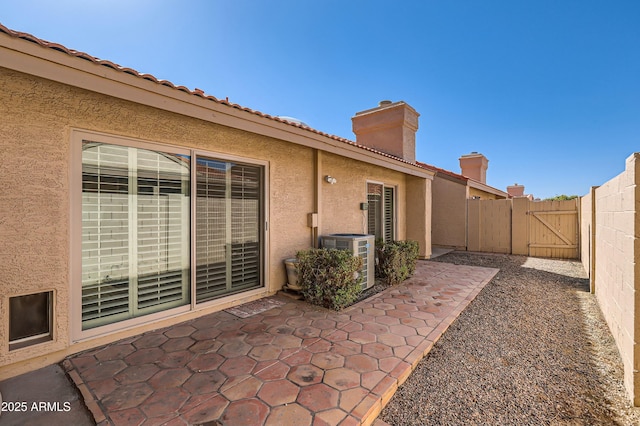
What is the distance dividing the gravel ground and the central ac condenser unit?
2.02 m

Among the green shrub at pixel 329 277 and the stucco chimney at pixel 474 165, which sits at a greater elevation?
the stucco chimney at pixel 474 165

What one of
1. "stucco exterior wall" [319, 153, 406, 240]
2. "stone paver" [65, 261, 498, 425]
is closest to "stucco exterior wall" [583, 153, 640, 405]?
"stone paver" [65, 261, 498, 425]

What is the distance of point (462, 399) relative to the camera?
2643mm

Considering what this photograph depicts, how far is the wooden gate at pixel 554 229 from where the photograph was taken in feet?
34.6

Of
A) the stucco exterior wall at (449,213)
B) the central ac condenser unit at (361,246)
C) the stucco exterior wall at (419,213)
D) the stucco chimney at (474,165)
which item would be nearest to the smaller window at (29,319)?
the central ac condenser unit at (361,246)

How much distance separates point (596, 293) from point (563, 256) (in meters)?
6.27

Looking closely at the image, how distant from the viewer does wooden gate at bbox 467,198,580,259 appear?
1064cm

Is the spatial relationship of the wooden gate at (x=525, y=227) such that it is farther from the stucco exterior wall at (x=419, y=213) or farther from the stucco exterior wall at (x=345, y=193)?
the stucco exterior wall at (x=345, y=193)

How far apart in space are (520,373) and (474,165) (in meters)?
21.6

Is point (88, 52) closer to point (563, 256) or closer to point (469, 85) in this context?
point (563, 256)

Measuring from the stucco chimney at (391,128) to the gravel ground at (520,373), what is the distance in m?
8.36

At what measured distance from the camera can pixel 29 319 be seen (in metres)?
3.16

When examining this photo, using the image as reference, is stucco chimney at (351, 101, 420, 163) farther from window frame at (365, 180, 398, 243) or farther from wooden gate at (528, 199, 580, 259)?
wooden gate at (528, 199, 580, 259)

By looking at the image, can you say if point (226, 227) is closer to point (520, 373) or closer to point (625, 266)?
point (520, 373)
